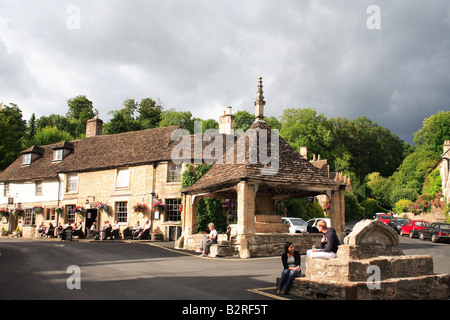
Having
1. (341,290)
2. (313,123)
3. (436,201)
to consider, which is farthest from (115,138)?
(313,123)

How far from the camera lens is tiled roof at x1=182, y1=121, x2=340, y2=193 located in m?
15.5

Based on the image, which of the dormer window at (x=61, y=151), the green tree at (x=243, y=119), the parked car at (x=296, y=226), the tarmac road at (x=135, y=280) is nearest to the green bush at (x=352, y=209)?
the green tree at (x=243, y=119)

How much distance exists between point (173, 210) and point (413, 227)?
690 inches

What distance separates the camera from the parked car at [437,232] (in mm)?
23058

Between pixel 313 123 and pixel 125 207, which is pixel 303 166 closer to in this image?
pixel 125 207

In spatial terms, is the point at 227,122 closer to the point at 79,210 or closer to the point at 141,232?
the point at 141,232

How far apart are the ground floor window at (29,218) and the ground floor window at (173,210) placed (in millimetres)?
13366

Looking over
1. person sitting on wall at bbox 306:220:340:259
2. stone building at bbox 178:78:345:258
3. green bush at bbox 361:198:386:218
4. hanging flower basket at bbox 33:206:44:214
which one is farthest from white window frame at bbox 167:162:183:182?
green bush at bbox 361:198:386:218

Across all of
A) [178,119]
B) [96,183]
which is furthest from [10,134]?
[178,119]

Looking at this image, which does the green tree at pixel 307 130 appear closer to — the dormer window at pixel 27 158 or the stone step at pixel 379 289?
the dormer window at pixel 27 158

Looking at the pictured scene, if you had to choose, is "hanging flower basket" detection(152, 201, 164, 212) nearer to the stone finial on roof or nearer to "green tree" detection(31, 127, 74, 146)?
the stone finial on roof

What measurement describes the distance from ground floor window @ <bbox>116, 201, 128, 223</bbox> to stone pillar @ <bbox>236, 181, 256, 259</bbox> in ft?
45.1
